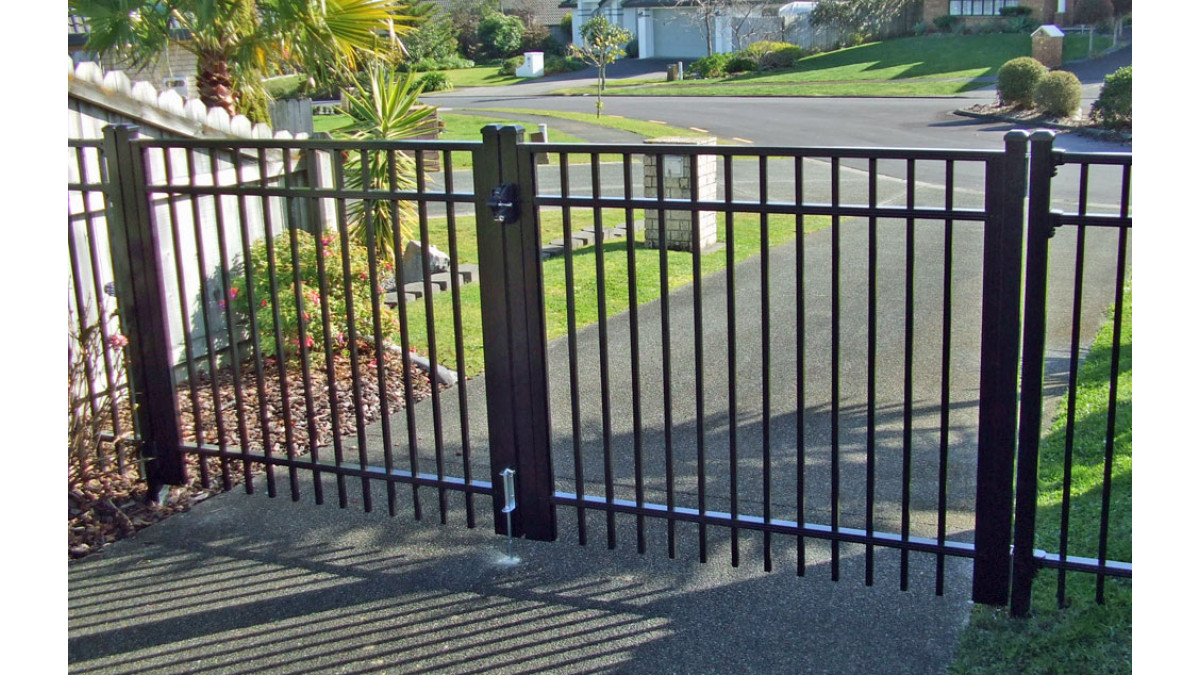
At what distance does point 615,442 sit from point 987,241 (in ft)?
8.55

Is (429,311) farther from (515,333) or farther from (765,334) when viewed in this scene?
(765,334)

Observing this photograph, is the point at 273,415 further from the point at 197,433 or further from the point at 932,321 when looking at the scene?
the point at 932,321

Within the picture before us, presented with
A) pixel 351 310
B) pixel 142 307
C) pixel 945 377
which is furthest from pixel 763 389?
pixel 142 307

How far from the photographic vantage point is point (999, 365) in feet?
11.8

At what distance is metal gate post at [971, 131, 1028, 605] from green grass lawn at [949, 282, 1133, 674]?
17cm

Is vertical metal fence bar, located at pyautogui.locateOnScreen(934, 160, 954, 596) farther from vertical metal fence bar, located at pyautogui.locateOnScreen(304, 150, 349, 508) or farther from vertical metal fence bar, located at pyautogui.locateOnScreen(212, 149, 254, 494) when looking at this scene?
vertical metal fence bar, located at pyautogui.locateOnScreen(212, 149, 254, 494)

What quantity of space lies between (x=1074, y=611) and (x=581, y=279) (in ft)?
22.1

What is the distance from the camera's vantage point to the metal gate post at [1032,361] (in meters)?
3.45

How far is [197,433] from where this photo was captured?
498cm

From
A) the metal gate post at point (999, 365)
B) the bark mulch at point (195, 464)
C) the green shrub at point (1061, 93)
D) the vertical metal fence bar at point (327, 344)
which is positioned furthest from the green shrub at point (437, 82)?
the metal gate post at point (999, 365)

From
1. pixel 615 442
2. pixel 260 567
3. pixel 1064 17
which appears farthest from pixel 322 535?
pixel 1064 17

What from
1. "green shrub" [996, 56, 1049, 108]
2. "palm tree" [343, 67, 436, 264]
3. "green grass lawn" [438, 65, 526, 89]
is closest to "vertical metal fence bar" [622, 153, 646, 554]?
"palm tree" [343, 67, 436, 264]

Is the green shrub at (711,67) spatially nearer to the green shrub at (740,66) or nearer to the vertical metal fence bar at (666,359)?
the green shrub at (740,66)

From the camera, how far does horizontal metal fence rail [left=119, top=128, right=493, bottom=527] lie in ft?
14.4
